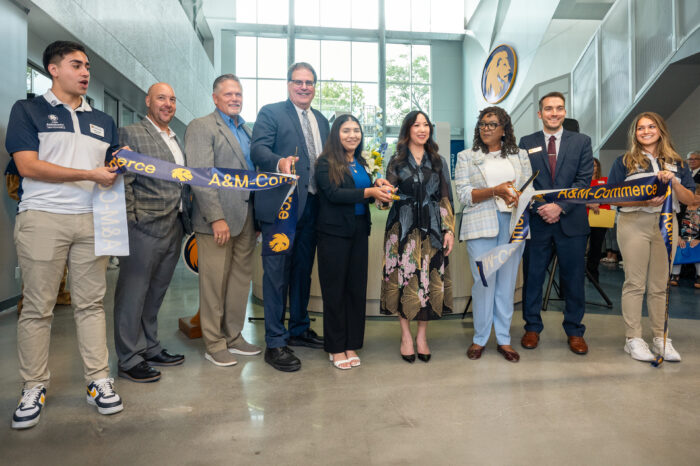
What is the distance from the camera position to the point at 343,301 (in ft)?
9.61

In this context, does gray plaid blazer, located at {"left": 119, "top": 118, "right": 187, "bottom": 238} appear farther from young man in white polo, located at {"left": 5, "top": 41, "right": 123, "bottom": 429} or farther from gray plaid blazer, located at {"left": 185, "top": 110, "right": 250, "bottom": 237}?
young man in white polo, located at {"left": 5, "top": 41, "right": 123, "bottom": 429}

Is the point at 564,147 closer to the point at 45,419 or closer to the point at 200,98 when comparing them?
the point at 45,419

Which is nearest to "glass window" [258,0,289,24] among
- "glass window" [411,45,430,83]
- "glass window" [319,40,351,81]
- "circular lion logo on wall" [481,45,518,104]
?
"glass window" [319,40,351,81]

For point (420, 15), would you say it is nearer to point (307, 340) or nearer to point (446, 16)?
point (446, 16)

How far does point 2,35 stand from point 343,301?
414cm

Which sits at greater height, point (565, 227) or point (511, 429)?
point (565, 227)

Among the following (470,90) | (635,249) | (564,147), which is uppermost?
(470,90)

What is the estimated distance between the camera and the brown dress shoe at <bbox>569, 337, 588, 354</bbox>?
3143 millimetres

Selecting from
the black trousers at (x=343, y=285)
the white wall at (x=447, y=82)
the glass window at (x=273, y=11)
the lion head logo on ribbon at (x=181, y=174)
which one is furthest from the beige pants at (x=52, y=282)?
the white wall at (x=447, y=82)

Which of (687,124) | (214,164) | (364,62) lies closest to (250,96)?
(364,62)

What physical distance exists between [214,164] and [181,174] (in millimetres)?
346

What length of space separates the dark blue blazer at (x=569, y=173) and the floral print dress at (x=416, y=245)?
74 centimetres

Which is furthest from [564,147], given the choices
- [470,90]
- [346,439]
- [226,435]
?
[470,90]

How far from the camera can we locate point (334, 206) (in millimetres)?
2852
